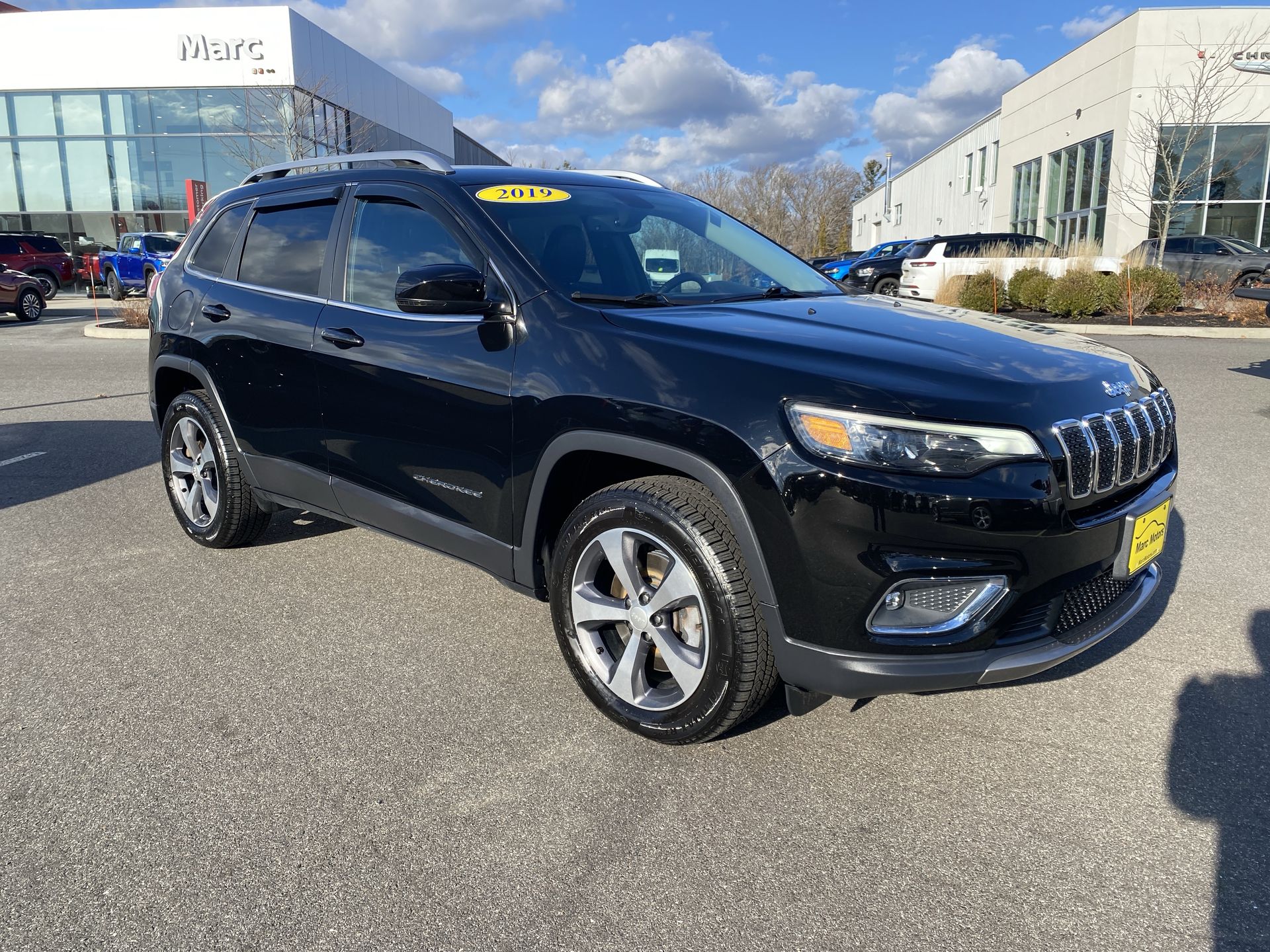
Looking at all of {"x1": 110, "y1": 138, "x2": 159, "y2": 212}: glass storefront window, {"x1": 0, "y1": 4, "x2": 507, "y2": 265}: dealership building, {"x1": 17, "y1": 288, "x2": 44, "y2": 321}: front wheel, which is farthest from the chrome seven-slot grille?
{"x1": 110, "y1": 138, "x2": 159, "y2": 212}: glass storefront window

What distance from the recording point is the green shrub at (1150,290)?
17.5m

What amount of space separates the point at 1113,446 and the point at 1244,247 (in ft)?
77.1

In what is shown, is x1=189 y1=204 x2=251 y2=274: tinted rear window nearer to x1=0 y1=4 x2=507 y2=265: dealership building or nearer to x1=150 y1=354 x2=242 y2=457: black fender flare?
x1=150 y1=354 x2=242 y2=457: black fender flare

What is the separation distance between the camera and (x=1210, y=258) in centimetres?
2175

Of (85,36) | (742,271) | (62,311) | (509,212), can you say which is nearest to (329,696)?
(509,212)

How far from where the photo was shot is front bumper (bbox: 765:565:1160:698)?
255cm

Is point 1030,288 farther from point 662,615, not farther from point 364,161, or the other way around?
point 662,615

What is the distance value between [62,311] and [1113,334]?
24.4 m

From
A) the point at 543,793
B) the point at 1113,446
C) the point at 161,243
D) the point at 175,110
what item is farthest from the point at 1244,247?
the point at 175,110

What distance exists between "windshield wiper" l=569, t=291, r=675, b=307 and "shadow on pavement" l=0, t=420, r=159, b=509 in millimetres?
4698

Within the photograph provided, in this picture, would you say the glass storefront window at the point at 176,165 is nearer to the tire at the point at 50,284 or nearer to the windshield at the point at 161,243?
the tire at the point at 50,284

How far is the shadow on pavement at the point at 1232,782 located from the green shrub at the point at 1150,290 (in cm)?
1596

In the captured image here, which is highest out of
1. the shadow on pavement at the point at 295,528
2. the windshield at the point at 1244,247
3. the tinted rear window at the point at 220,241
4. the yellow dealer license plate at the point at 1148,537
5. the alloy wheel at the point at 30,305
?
the windshield at the point at 1244,247

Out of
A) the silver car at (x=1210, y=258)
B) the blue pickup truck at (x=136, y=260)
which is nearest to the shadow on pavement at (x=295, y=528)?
the silver car at (x=1210, y=258)
